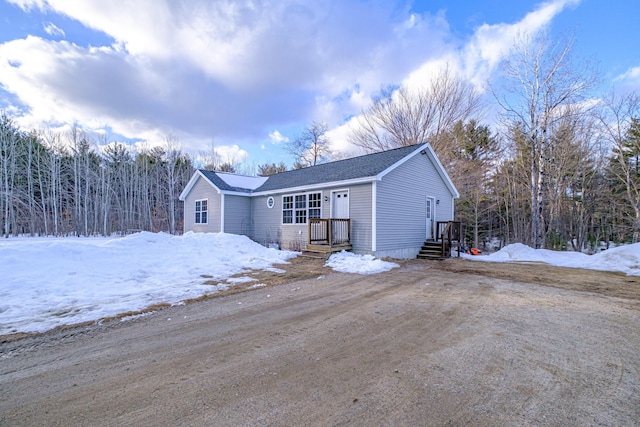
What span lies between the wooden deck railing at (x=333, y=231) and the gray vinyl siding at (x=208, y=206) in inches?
257

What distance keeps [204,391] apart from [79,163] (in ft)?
93.3

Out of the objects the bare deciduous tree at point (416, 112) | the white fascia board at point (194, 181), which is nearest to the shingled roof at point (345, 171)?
the white fascia board at point (194, 181)

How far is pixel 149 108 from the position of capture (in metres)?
19.0

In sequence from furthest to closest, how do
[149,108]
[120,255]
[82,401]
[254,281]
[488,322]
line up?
[149,108], [120,255], [254,281], [488,322], [82,401]

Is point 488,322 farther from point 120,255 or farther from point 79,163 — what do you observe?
point 79,163

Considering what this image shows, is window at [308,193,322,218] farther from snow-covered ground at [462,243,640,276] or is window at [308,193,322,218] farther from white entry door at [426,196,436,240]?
snow-covered ground at [462,243,640,276]

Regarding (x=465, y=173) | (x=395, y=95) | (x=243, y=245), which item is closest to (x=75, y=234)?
(x=243, y=245)

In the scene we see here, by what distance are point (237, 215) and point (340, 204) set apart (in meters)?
6.53

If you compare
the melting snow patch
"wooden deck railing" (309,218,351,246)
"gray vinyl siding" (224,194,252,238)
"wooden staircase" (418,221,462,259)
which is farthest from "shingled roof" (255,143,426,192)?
"wooden staircase" (418,221,462,259)

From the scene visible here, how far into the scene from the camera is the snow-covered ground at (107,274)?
4508mm

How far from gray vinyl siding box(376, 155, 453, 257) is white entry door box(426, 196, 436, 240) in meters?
0.25

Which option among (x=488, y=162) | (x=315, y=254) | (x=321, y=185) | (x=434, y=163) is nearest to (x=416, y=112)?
(x=488, y=162)

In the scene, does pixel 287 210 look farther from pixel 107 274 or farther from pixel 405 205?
pixel 107 274

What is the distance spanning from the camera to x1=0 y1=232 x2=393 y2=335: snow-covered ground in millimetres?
4508
